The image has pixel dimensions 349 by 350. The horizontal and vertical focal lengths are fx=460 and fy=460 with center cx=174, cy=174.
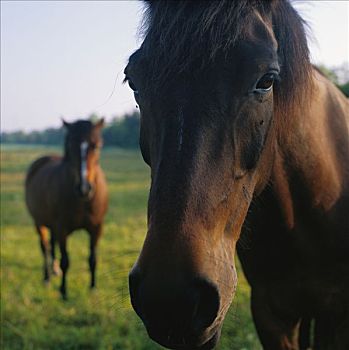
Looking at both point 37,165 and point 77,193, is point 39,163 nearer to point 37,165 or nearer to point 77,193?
point 37,165

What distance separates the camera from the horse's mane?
1.60 meters

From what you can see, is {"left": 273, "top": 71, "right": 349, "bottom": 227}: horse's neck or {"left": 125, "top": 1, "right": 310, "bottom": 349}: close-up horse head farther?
{"left": 273, "top": 71, "right": 349, "bottom": 227}: horse's neck

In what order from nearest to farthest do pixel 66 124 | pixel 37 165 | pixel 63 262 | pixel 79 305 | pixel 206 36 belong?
pixel 206 36 < pixel 79 305 < pixel 63 262 < pixel 66 124 < pixel 37 165

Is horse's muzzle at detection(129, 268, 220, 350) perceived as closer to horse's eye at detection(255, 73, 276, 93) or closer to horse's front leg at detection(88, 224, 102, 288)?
horse's eye at detection(255, 73, 276, 93)

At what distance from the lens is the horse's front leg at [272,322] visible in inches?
103

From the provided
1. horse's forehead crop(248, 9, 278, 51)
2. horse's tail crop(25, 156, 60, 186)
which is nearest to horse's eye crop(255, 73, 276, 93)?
horse's forehead crop(248, 9, 278, 51)

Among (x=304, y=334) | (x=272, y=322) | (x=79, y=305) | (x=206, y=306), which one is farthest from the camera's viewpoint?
(x=79, y=305)

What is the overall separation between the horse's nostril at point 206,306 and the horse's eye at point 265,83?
733mm

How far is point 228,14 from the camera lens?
5.44ft

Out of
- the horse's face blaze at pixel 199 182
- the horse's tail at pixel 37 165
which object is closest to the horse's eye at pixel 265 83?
the horse's face blaze at pixel 199 182

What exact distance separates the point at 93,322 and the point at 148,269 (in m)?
4.15

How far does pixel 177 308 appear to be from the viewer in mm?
1271

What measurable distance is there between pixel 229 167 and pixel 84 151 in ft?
18.2

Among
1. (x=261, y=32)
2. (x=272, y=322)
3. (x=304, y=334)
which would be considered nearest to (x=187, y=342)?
(x=261, y=32)
